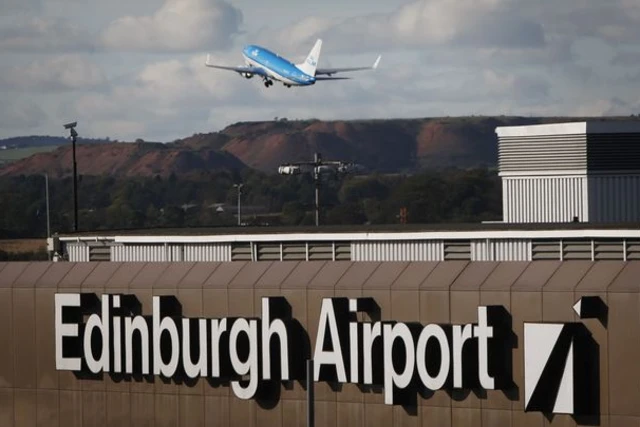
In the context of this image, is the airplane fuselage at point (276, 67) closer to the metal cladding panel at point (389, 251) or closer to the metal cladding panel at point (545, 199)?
the metal cladding panel at point (545, 199)

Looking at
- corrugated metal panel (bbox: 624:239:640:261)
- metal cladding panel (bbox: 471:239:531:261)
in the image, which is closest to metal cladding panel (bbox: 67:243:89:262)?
metal cladding panel (bbox: 471:239:531:261)

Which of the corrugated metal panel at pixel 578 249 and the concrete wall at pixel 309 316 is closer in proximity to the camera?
the concrete wall at pixel 309 316

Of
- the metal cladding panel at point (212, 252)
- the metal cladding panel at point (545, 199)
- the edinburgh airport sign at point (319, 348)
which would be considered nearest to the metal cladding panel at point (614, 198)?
the metal cladding panel at point (545, 199)

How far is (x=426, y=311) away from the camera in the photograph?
38.9 meters

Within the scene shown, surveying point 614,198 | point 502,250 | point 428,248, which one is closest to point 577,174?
point 614,198

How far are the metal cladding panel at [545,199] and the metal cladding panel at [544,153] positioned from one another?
0.71m

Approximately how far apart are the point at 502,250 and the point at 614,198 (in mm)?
35247

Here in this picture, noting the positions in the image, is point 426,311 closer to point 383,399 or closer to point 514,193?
point 383,399

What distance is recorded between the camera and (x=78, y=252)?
59094mm

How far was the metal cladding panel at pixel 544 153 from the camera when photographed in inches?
3322

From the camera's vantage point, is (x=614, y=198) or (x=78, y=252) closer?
(x=78, y=252)

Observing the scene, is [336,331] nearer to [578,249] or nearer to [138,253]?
[578,249]

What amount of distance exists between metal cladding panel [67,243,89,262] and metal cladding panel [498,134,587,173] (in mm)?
31356

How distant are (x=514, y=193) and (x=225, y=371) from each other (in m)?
44.9
